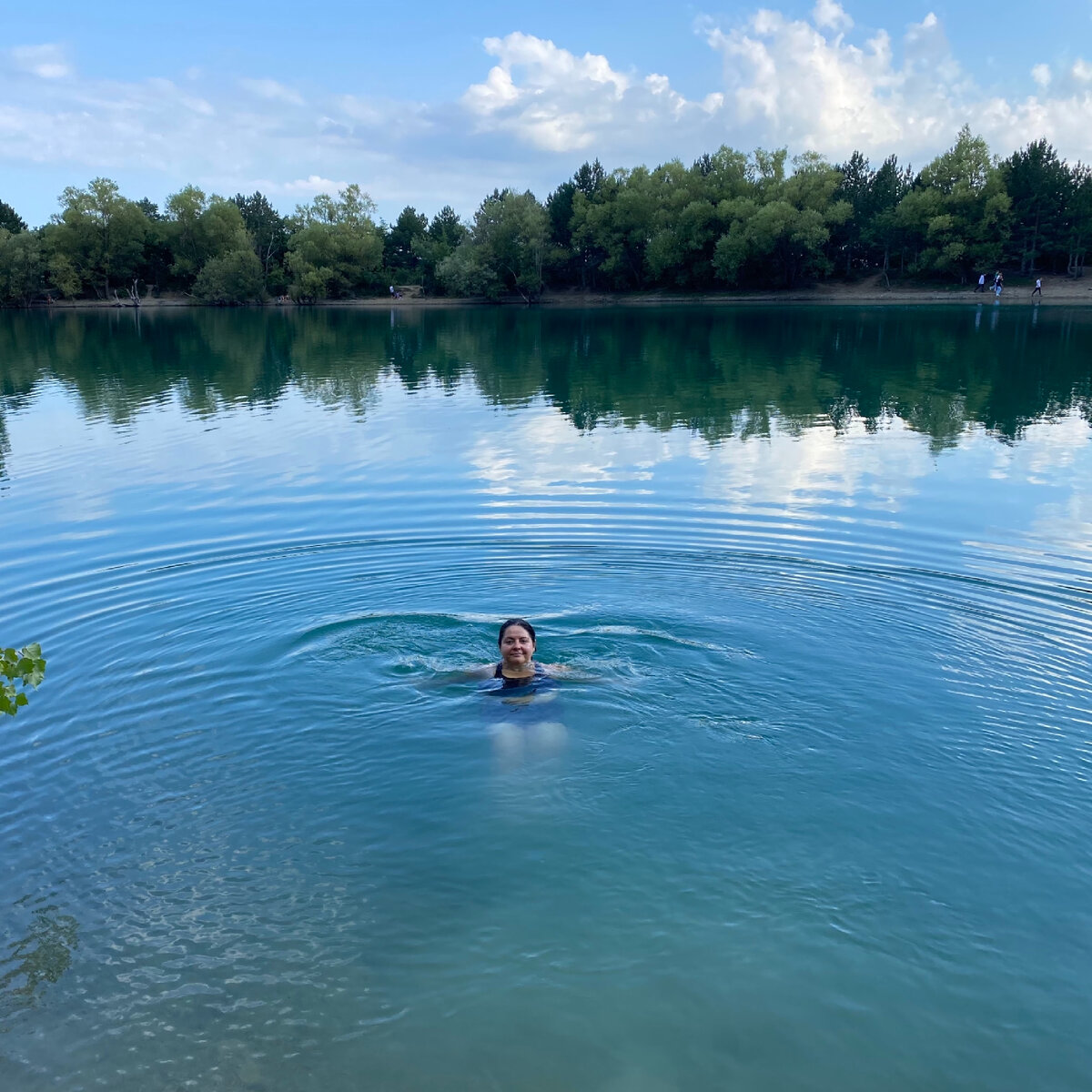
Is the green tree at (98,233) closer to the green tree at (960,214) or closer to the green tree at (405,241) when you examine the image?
the green tree at (405,241)

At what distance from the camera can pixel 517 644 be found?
32.4 ft

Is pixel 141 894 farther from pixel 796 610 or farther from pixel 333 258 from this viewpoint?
pixel 333 258

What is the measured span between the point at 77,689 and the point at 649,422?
19.6 m

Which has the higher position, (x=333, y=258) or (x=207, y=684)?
(x=333, y=258)

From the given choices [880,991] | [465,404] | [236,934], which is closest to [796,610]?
[880,991]

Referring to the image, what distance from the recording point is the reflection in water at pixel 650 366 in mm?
29969

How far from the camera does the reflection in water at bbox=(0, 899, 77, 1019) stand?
243 inches

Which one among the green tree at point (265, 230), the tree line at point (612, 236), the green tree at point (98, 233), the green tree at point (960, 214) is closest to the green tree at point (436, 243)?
the tree line at point (612, 236)

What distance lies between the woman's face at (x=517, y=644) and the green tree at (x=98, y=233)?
113351 millimetres

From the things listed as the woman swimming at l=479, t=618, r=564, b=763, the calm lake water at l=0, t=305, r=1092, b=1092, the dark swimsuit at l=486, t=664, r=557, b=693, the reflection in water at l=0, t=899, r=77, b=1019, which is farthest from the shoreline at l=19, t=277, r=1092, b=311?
the reflection in water at l=0, t=899, r=77, b=1019

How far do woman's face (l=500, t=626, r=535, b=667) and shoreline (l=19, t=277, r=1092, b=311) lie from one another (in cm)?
7496

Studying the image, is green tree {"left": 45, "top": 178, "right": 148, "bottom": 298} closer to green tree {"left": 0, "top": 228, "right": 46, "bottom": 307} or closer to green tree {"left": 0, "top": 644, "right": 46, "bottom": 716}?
green tree {"left": 0, "top": 228, "right": 46, "bottom": 307}

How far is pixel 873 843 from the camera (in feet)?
25.2

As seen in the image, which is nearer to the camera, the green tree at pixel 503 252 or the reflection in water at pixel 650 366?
the reflection in water at pixel 650 366
